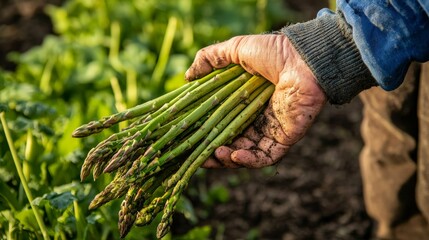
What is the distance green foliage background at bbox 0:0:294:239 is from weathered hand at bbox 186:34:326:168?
49 centimetres

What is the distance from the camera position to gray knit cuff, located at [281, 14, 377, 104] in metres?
2.30

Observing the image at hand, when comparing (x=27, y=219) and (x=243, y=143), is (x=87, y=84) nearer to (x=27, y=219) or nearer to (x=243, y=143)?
(x=27, y=219)

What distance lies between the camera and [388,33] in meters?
2.16

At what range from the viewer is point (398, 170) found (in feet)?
10.6

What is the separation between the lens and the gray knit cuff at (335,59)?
230cm

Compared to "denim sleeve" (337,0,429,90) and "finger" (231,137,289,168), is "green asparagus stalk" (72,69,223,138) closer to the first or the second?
"finger" (231,137,289,168)

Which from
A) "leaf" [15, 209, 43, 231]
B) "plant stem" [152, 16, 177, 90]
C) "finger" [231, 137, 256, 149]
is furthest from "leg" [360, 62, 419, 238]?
"leaf" [15, 209, 43, 231]

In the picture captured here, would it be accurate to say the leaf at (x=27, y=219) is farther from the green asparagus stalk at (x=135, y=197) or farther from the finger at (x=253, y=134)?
the finger at (x=253, y=134)

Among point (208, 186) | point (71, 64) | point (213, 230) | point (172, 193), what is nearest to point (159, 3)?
point (71, 64)

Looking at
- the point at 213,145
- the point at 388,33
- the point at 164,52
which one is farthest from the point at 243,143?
the point at 164,52

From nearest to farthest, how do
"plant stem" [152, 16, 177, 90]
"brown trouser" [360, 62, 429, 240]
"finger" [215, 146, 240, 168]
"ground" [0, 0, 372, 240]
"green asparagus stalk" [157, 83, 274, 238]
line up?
"green asparagus stalk" [157, 83, 274, 238], "finger" [215, 146, 240, 168], "brown trouser" [360, 62, 429, 240], "ground" [0, 0, 372, 240], "plant stem" [152, 16, 177, 90]

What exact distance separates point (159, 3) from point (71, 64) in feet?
2.25

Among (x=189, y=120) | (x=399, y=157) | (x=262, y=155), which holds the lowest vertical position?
(x=399, y=157)

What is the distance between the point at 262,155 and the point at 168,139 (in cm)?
32
